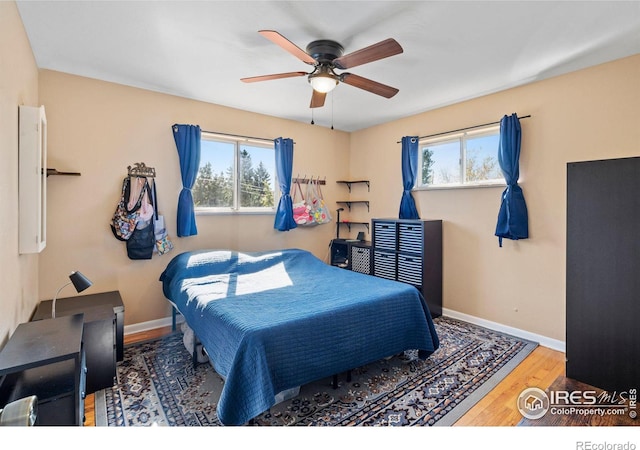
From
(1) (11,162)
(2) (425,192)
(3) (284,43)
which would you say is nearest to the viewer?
(1) (11,162)

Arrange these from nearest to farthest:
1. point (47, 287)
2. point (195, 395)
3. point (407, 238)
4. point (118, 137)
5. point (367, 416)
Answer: point (367, 416), point (195, 395), point (47, 287), point (118, 137), point (407, 238)

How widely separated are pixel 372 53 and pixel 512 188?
6.91 ft

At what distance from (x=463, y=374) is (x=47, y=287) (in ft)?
12.1

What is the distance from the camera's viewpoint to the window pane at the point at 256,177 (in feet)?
13.5

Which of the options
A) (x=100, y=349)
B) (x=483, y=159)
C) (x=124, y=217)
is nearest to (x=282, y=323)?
(x=100, y=349)

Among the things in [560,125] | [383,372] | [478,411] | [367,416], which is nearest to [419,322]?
[383,372]

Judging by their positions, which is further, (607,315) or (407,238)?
(407,238)

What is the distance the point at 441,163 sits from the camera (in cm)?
399

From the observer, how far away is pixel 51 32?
229 cm

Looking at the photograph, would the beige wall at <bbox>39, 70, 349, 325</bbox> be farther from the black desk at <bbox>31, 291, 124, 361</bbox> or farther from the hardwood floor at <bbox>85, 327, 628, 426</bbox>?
the hardwood floor at <bbox>85, 327, 628, 426</bbox>

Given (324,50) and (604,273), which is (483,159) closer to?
(604,273)

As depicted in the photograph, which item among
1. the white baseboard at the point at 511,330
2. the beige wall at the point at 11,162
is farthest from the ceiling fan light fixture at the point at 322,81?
the white baseboard at the point at 511,330

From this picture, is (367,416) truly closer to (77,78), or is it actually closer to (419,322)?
(419,322)

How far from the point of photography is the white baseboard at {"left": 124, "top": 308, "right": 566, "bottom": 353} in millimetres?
3017
